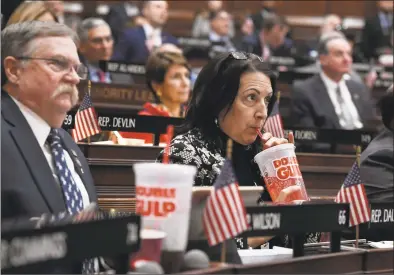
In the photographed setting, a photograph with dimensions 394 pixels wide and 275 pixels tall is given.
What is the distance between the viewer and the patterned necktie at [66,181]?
2.58 m

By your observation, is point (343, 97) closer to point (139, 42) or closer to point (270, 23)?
point (139, 42)

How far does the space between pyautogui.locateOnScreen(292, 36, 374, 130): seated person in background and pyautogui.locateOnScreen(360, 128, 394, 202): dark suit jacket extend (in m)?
3.04

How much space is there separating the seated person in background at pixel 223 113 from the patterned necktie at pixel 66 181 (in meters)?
0.86

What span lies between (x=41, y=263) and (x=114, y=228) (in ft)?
0.79

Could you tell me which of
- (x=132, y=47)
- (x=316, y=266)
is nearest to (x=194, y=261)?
(x=316, y=266)

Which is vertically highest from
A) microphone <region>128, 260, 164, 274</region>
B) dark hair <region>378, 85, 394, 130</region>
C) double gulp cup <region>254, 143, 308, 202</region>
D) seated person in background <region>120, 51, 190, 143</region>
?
seated person in background <region>120, 51, 190, 143</region>

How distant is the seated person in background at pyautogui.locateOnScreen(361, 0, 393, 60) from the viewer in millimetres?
13906

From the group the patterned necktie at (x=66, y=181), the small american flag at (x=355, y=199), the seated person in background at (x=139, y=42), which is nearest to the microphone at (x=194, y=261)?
the patterned necktie at (x=66, y=181)

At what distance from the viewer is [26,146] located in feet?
8.25

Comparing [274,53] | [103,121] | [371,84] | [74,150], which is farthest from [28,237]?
[274,53]

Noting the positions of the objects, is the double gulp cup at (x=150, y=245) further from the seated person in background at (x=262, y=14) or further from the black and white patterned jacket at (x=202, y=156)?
the seated person in background at (x=262, y=14)

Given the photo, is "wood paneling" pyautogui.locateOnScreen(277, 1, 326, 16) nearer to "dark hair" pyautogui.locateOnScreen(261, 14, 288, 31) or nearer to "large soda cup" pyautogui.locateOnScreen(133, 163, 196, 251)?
"dark hair" pyautogui.locateOnScreen(261, 14, 288, 31)

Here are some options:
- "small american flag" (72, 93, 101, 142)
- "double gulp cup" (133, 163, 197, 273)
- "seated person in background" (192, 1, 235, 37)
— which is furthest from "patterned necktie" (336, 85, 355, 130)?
"double gulp cup" (133, 163, 197, 273)

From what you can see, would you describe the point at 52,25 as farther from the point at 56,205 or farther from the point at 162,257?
the point at 162,257
